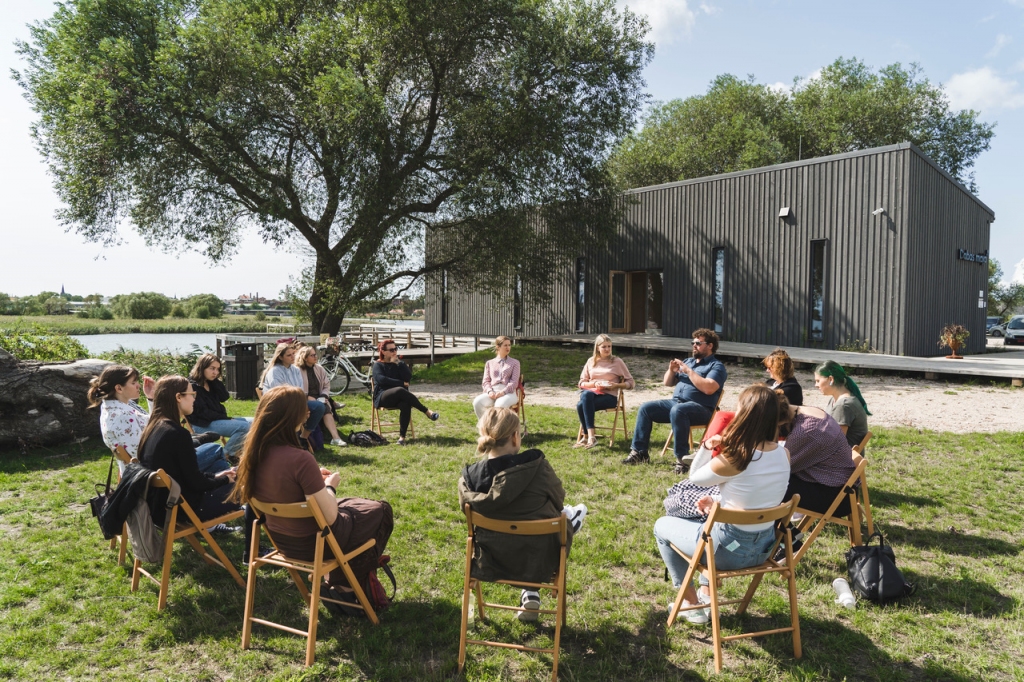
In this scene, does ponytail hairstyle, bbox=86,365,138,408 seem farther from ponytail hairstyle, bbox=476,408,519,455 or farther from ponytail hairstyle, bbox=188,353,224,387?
ponytail hairstyle, bbox=476,408,519,455

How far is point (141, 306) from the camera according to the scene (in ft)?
82.6

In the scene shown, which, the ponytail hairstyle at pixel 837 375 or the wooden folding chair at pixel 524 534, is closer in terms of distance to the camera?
the wooden folding chair at pixel 524 534

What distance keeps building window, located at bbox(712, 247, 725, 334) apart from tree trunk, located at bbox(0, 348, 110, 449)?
14615 millimetres

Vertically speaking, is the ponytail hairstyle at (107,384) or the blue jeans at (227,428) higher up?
the ponytail hairstyle at (107,384)

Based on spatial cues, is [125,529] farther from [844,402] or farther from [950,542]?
[950,542]

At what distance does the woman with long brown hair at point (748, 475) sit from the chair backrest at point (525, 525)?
0.74m

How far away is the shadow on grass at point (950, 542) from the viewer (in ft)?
13.7

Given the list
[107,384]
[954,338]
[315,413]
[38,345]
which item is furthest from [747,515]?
[954,338]

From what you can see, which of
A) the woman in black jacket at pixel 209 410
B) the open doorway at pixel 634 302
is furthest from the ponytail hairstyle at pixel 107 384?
the open doorway at pixel 634 302

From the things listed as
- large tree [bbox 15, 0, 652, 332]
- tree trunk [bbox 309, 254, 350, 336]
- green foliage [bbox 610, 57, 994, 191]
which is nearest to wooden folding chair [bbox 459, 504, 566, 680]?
large tree [bbox 15, 0, 652, 332]

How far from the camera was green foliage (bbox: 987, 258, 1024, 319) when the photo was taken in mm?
60438

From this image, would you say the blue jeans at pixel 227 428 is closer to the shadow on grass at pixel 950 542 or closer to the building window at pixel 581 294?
the shadow on grass at pixel 950 542

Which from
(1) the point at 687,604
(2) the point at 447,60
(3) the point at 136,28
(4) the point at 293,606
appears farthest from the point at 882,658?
(3) the point at 136,28

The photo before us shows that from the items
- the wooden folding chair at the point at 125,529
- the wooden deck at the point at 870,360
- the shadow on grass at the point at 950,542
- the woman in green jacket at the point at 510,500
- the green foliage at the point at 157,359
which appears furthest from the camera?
the green foliage at the point at 157,359
